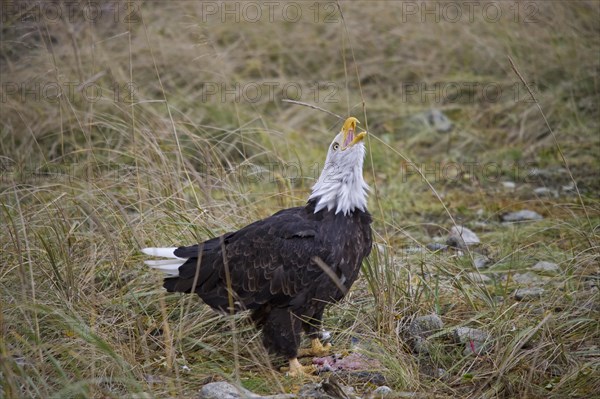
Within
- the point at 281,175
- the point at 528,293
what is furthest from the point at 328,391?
the point at 281,175

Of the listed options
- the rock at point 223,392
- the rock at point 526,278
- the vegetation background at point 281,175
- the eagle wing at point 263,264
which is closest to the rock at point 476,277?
the vegetation background at point 281,175

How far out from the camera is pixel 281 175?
682 cm

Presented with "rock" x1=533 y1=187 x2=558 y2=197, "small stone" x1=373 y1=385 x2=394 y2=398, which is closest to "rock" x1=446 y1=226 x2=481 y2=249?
"rock" x1=533 y1=187 x2=558 y2=197

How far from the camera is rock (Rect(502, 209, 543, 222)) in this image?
6.77m

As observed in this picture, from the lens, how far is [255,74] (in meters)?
9.88

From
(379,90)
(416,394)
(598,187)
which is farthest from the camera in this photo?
(379,90)

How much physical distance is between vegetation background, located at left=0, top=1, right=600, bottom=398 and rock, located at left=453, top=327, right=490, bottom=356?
0.06 meters

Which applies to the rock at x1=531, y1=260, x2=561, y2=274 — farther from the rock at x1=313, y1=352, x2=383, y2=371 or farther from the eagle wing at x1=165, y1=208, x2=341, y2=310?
the eagle wing at x1=165, y1=208, x2=341, y2=310

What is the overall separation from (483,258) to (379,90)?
4218 millimetres

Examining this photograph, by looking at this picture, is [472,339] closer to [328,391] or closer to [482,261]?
[328,391]

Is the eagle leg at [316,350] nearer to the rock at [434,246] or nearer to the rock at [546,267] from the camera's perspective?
the rock at [434,246]

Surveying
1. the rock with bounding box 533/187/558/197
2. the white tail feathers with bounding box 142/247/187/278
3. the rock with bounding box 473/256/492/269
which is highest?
the white tail feathers with bounding box 142/247/187/278

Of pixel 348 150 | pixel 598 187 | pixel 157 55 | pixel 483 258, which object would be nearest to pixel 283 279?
pixel 348 150

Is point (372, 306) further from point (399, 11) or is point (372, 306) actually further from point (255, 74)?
point (399, 11)
